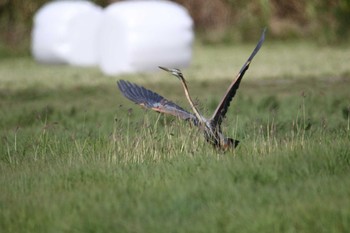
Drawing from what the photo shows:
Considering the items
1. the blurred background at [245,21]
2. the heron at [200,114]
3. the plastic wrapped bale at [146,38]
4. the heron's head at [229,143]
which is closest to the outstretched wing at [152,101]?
the heron at [200,114]

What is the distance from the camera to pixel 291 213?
14.1 feet

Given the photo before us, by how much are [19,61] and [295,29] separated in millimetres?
5767

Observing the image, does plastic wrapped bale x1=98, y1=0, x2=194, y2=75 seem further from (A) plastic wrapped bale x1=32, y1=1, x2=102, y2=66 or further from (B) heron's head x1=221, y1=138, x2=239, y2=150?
(B) heron's head x1=221, y1=138, x2=239, y2=150

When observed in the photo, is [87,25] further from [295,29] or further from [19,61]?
[295,29]

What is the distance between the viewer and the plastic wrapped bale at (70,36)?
56.6 ft

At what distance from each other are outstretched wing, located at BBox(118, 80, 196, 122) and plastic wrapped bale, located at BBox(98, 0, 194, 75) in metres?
8.44

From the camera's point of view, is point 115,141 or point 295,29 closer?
point 115,141

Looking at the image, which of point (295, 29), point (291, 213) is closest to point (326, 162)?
point (291, 213)

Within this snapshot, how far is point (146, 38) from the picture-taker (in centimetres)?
1512

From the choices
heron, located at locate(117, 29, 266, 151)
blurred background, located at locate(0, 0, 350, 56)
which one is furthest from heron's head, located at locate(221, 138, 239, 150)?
blurred background, located at locate(0, 0, 350, 56)

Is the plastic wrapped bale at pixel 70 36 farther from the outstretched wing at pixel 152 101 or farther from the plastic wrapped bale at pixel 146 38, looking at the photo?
the outstretched wing at pixel 152 101

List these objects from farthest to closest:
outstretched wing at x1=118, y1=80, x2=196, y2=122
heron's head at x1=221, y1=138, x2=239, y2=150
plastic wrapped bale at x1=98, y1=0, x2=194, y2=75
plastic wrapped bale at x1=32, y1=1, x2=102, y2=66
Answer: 1. plastic wrapped bale at x1=32, y1=1, x2=102, y2=66
2. plastic wrapped bale at x1=98, y1=0, x2=194, y2=75
3. outstretched wing at x1=118, y1=80, x2=196, y2=122
4. heron's head at x1=221, y1=138, x2=239, y2=150

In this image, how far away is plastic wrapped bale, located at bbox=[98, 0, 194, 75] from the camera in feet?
49.4

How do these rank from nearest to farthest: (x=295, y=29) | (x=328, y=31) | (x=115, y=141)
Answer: (x=115, y=141), (x=328, y=31), (x=295, y=29)
